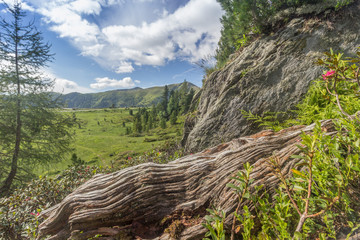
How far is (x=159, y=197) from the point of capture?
99.1 inches

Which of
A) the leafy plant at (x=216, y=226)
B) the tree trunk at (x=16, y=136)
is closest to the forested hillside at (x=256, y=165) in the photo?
the leafy plant at (x=216, y=226)

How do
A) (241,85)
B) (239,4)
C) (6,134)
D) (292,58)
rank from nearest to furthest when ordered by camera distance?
(292,58) < (241,85) < (239,4) < (6,134)

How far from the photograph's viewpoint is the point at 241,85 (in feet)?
19.0

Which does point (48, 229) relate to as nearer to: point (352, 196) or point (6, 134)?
point (352, 196)

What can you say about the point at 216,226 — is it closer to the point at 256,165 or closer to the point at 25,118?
the point at 256,165

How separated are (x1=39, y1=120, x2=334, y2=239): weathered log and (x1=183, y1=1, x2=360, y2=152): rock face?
2781 millimetres

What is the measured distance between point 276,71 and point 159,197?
542 cm

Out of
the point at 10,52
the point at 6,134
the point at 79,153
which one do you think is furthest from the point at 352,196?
the point at 79,153

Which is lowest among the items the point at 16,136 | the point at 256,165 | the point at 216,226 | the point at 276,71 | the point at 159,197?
the point at 16,136

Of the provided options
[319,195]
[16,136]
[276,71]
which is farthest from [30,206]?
[16,136]

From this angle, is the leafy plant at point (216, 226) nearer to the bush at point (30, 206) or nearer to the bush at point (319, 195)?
the bush at point (319, 195)

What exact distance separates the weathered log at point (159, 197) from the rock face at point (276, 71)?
2.78m

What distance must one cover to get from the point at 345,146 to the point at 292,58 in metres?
4.50

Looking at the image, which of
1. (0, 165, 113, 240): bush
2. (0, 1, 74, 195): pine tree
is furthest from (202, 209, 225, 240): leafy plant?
(0, 1, 74, 195): pine tree
